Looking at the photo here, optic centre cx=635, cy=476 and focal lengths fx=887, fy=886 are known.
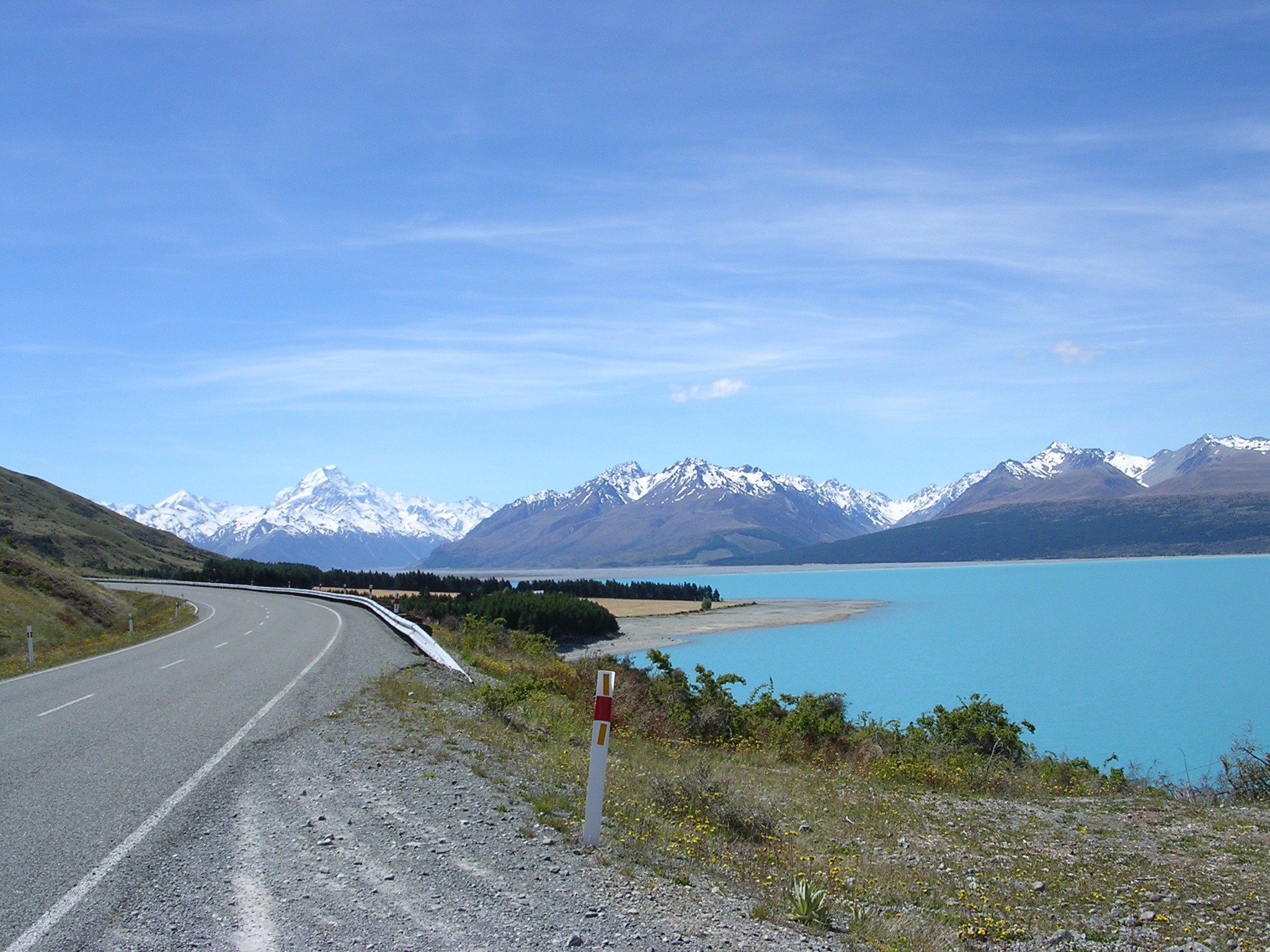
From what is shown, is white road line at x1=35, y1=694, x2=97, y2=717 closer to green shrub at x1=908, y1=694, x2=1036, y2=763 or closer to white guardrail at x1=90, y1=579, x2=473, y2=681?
white guardrail at x1=90, y1=579, x2=473, y2=681

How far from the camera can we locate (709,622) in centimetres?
9869

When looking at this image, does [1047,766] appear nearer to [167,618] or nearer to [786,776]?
[786,776]

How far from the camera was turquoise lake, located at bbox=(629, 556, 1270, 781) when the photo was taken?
3959cm

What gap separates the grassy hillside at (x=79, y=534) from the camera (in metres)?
108

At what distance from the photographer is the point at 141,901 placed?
5.85 metres

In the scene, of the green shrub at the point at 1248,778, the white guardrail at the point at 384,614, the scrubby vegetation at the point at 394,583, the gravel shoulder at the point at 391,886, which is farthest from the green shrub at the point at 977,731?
the scrubby vegetation at the point at 394,583

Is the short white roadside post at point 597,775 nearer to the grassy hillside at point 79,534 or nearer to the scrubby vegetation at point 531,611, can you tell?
the scrubby vegetation at point 531,611

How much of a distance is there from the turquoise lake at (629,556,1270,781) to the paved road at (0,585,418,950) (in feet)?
55.9

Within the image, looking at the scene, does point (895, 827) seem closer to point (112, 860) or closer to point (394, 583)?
point (112, 860)

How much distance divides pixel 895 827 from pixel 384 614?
114 ft

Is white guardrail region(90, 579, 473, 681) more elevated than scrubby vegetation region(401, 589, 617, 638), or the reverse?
white guardrail region(90, 579, 473, 681)

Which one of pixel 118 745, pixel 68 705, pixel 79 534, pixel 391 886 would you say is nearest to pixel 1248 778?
pixel 391 886

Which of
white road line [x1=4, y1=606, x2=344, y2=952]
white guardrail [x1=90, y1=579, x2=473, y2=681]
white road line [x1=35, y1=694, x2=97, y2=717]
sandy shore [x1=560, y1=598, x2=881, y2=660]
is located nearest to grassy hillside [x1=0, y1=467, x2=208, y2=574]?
white guardrail [x1=90, y1=579, x2=473, y2=681]

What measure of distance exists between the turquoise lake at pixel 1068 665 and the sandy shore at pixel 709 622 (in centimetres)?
315
